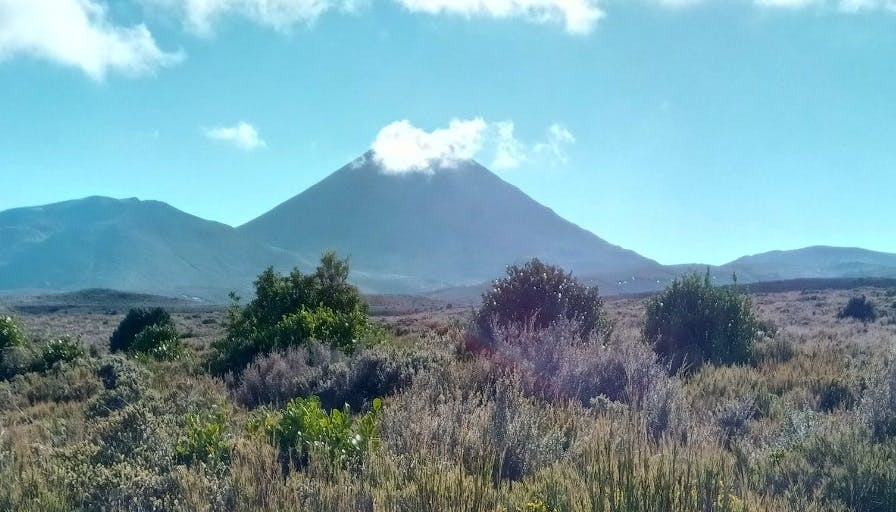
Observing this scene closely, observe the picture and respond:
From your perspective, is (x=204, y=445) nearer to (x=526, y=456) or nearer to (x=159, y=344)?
(x=526, y=456)

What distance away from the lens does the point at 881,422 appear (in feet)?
20.9

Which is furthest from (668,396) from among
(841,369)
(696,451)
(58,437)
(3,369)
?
(3,369)

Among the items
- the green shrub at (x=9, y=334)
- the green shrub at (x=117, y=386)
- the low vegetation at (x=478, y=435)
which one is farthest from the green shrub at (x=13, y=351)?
the low vegetation at (x=478, y=435)

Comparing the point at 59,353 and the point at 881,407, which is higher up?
the point at 881,407

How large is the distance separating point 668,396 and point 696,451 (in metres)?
2.31

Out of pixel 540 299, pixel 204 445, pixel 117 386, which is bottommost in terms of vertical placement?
pixel 117 386

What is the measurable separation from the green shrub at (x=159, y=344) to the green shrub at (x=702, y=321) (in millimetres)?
10377

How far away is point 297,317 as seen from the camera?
13836mm

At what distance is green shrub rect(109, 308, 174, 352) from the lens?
2092 cm

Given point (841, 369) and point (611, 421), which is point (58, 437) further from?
point (841, 369)

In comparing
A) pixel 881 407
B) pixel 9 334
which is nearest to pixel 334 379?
pixel 881 407

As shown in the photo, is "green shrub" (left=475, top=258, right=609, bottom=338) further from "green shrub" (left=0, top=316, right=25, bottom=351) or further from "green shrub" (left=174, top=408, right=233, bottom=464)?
"green shrub" (left=0, top=316, right=25, bottom=351)

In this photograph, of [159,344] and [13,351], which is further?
[159,344]

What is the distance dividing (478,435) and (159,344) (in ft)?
46.6
